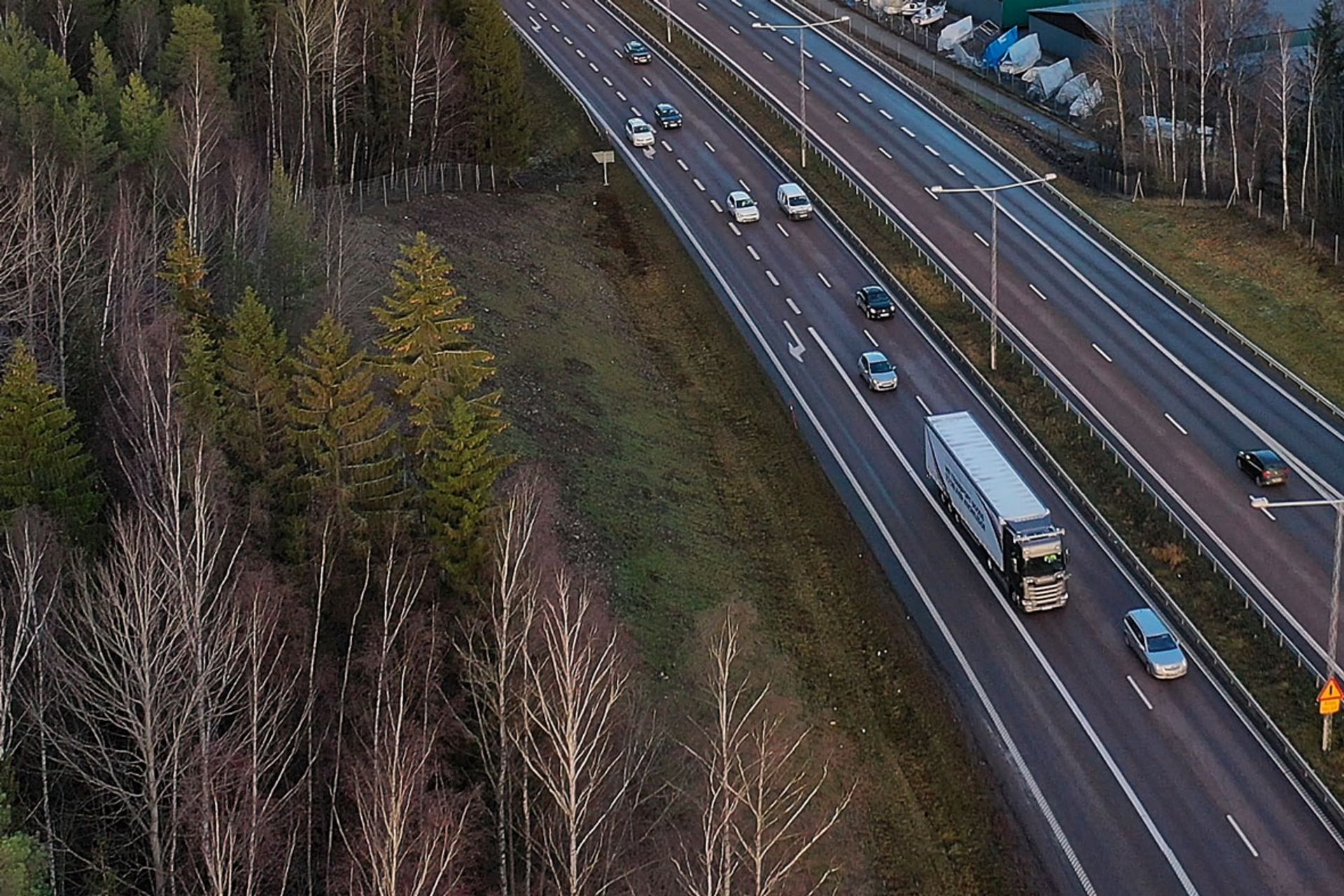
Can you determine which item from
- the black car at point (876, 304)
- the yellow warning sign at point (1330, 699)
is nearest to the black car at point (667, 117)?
the black car at point (876, 304)

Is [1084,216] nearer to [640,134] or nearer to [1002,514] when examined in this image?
[640,134]

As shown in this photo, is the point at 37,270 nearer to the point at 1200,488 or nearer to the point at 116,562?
the point at 116,562

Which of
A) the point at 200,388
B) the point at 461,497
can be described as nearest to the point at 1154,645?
the point at 461,497

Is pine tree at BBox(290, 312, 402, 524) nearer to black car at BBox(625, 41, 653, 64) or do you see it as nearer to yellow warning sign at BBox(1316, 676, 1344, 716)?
yellow warning sign at BBox(1316, 676, 1344, 716)

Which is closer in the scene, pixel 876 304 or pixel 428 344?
pixel 428 344

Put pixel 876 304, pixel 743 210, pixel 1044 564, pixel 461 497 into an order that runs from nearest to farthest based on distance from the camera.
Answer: pixel 461 497 < pixel 1044 564 < pixel 876 304 < pixel 743 210

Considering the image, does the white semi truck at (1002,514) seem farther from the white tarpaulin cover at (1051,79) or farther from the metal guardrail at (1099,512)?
the white tarpaulin cover at (1051,79)
